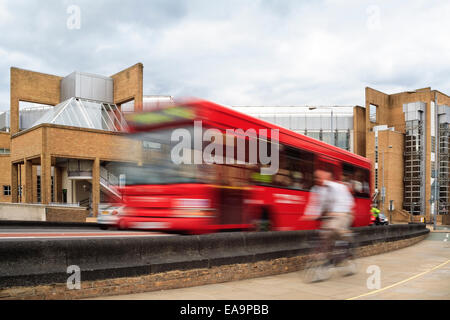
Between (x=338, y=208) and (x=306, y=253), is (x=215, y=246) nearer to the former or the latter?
(x=338, y=208)

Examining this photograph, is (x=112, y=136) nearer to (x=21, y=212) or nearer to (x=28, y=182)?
(x=28, y=182)

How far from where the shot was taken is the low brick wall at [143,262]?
5.54 m

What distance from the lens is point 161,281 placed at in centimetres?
691

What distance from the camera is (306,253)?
32.9 ft

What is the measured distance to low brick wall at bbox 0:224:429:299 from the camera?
5543 millimetres

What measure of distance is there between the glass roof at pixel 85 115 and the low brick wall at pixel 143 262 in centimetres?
2907

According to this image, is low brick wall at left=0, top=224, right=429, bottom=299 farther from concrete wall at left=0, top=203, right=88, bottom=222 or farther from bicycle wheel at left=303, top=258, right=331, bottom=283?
concrete wall at left=0, top=203, right=88, bottom=222

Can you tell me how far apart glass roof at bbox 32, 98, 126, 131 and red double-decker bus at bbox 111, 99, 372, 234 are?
25.8m

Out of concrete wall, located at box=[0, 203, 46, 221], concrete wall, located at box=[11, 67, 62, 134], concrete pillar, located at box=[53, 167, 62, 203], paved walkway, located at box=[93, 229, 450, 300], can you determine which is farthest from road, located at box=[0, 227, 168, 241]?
concrete pillar, located at box=[53, 167, 62, 203]

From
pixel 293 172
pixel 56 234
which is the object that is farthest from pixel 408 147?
pixel 56 234

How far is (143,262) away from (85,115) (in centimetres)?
3540

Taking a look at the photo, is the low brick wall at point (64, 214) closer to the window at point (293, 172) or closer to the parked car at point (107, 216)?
the parked car at point (107, 216)

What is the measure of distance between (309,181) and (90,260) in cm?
871
